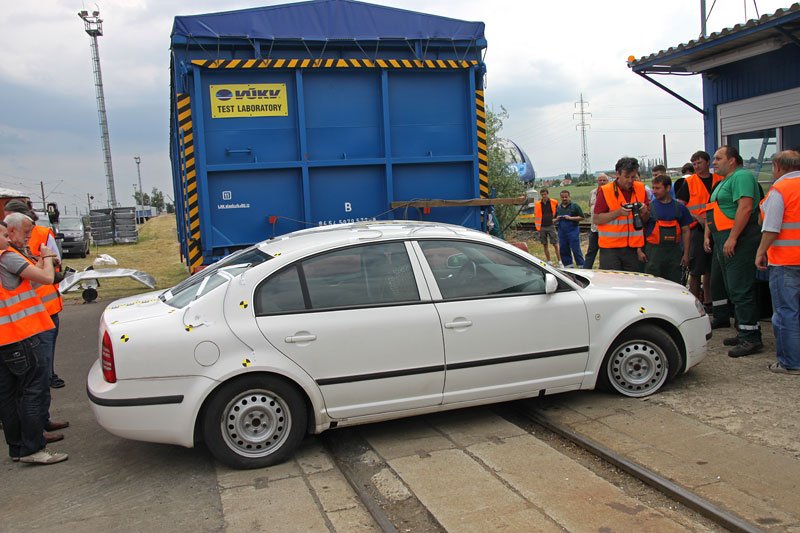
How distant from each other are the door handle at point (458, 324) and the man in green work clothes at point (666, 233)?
3.25 meters

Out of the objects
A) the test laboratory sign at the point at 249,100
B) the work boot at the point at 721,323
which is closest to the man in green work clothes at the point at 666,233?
the work boot at the point at 721,323

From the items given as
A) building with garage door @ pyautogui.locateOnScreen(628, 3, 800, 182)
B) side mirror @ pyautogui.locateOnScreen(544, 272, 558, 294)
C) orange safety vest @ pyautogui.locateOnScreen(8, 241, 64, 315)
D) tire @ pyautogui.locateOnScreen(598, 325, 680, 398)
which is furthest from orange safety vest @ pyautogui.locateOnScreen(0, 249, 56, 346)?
building with garage door @ pyautogui.locateOnScreen(628, 3, 800, 182)

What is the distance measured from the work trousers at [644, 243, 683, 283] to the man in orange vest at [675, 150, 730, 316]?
2.10ft

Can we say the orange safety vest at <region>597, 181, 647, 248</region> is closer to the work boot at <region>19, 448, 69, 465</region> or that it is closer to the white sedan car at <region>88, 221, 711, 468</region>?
the white sedan car at <region>88, 221, 711, 468</region>

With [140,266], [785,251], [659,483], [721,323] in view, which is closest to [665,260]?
[721,323]

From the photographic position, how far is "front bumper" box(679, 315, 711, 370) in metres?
5.20

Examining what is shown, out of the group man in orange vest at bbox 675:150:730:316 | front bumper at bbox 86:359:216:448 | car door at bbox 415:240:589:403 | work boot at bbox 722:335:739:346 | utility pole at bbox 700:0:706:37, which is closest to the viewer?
front bumper at bbox 86:359:216:448

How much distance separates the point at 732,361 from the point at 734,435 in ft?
6.28

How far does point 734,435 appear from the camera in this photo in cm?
432

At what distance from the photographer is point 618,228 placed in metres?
6.96

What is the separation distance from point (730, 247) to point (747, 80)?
486cm

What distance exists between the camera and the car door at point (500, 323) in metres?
4.55

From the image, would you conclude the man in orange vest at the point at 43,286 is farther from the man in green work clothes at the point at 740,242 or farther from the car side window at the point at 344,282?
the man in green work clothes at the point at 740,242

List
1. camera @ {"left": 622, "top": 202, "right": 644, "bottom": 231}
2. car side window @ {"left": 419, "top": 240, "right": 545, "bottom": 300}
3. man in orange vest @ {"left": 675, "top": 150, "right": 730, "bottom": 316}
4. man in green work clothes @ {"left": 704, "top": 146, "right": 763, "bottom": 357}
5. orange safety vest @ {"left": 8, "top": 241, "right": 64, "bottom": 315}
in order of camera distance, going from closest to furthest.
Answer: car side window @ {"left": 419, "top": 240, "right": 545, "bottom": 300} < orange safety vest @ {"left": 8, "top": 241, "right": 64, "bottom": 315} < man in green work clothes @ {"left": 704, "top": 146, "right": 763, "bottom": 357} < camera @ {"left": 622, "top": 202, "right": 644, "bottom": 231} < man in orange vest @ {"left": 675, "top": 150, "right": 730, "bottom": 316}
